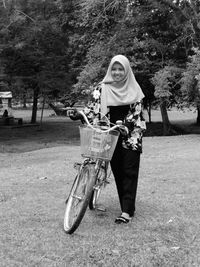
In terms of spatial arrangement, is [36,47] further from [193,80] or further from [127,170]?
[127,170]

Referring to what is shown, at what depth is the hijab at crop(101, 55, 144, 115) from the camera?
15.3 ft

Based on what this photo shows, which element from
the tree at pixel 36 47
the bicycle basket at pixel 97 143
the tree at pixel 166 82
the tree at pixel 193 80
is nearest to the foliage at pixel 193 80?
the tree at pixel 193 80

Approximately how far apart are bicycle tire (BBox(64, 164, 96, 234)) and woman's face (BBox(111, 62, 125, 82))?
978 mm

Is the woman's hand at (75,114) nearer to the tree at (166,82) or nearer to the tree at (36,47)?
the tree at (166,82)

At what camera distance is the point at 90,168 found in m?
4.51

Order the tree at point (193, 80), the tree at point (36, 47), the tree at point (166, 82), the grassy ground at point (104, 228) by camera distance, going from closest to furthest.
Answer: the grassy ground at point (104, 228) → the tree at point (193, 80) → the tree at point (166, 82) → the tree at point (36, 47)

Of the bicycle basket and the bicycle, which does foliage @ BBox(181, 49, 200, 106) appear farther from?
the bicycle basket

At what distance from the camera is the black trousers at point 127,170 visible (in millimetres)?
4816

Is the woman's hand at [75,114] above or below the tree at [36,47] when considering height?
below

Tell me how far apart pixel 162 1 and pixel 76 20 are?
281 inches

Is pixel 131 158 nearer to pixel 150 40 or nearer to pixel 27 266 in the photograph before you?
pixel 27 266

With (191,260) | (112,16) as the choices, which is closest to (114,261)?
(191,260)

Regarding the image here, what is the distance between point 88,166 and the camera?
4578 mm

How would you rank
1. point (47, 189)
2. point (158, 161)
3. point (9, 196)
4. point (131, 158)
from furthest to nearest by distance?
point (158, 161) → point (47, 189) → point (9, 196) → point (131, 158)
